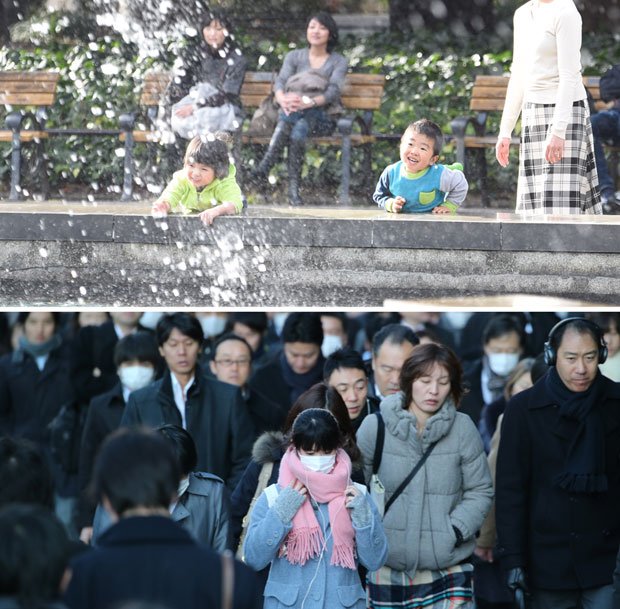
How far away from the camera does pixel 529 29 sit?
28.0ft

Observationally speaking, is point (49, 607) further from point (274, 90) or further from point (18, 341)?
point (274, 90)

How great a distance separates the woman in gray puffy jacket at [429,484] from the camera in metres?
6.04

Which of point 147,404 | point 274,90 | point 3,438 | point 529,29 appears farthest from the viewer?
point 274,90

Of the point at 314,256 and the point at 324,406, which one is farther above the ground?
the point at 314,256

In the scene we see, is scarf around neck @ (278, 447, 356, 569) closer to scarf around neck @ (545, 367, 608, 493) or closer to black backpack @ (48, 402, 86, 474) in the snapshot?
scarf around neck @ (545, 367, 608, 493)

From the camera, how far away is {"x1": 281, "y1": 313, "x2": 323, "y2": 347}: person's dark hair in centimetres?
823

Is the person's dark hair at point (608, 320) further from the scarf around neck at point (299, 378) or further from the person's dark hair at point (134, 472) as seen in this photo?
the person's dark hair at point (134, 472)

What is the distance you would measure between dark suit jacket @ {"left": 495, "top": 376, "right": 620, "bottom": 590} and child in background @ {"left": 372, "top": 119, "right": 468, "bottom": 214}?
2314mm

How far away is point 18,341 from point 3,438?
4476 mm

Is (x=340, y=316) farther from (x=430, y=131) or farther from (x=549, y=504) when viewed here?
(x=549, y=504)

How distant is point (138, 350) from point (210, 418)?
0.89 m

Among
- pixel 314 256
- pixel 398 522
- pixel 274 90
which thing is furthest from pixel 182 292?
pixel 274 90

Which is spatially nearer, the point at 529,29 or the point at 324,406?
the point at 324,406

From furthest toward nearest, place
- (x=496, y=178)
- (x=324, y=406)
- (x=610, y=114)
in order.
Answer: (x=496, y=178) → (x=610, y=114) → (x=324, y=406)
